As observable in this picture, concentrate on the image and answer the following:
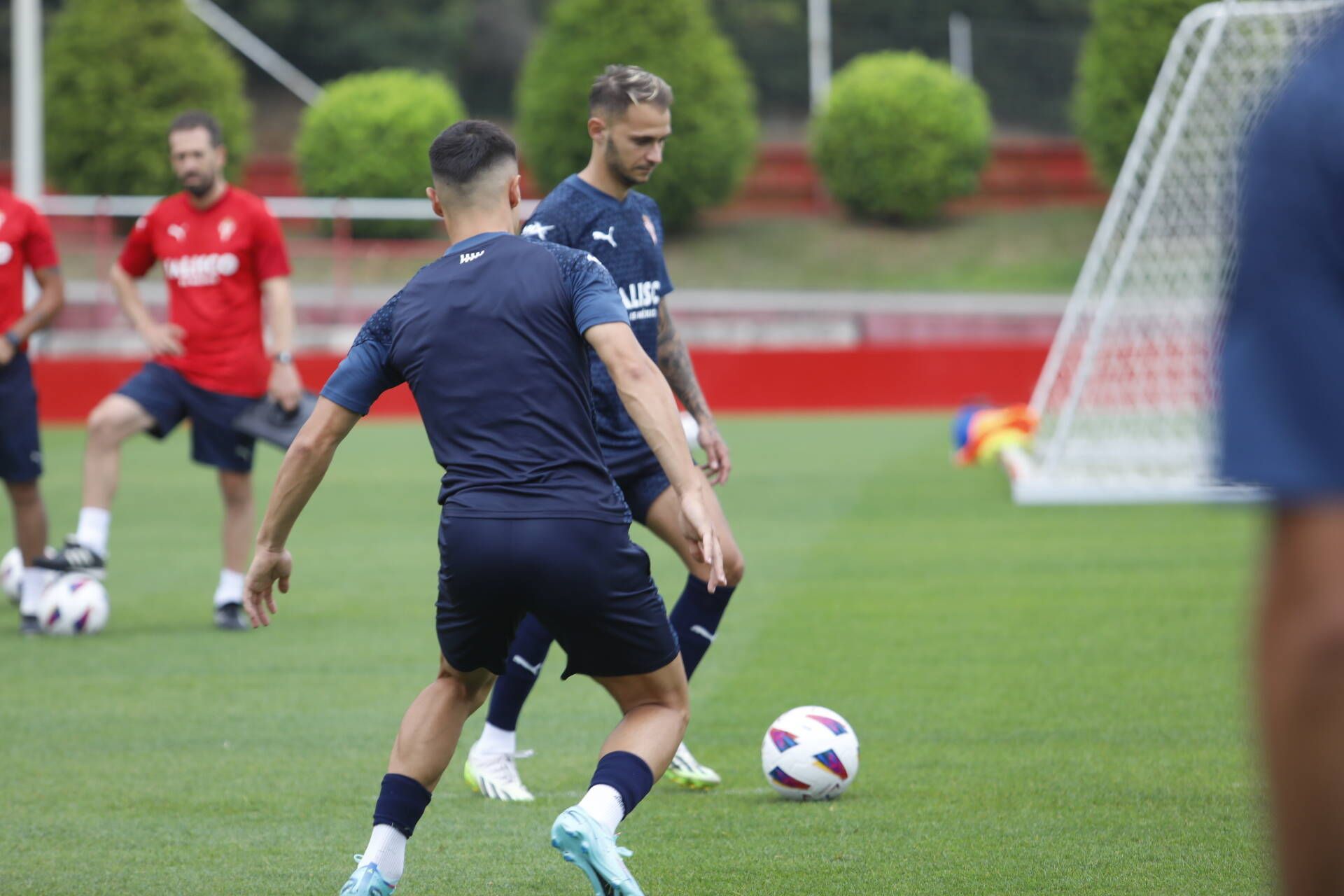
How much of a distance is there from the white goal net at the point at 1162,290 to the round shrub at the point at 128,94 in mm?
21252

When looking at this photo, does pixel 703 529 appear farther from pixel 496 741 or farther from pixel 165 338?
pixel 165 338

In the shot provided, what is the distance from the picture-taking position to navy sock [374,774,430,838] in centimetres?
390

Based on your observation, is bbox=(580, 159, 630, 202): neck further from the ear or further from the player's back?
the player's back

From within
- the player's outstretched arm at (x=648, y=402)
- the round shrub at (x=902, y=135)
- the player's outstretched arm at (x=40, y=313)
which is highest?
the player's outstretched arm at (x=648, y=402)

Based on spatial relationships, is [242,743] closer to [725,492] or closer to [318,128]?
[725,492]

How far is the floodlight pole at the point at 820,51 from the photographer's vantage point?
125 feet

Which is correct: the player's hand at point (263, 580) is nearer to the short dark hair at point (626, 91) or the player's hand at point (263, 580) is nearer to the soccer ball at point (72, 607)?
the short dark hair at point (626, 91)

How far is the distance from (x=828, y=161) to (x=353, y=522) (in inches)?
953

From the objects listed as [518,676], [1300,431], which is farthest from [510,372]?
[1300,431]

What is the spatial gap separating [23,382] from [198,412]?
88cm

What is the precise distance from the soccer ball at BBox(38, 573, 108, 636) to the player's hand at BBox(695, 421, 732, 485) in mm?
4058

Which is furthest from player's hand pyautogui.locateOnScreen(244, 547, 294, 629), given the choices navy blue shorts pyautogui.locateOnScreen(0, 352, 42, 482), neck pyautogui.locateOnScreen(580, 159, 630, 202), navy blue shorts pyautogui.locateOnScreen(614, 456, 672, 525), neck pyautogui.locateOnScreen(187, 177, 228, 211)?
neck pyautogui.locateOnScreen(187, 177, 228, 211)

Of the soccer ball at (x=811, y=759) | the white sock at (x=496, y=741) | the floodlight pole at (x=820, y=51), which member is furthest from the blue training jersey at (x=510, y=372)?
the floodlight pole at (x=820, y=51)

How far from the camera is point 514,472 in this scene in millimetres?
3766
